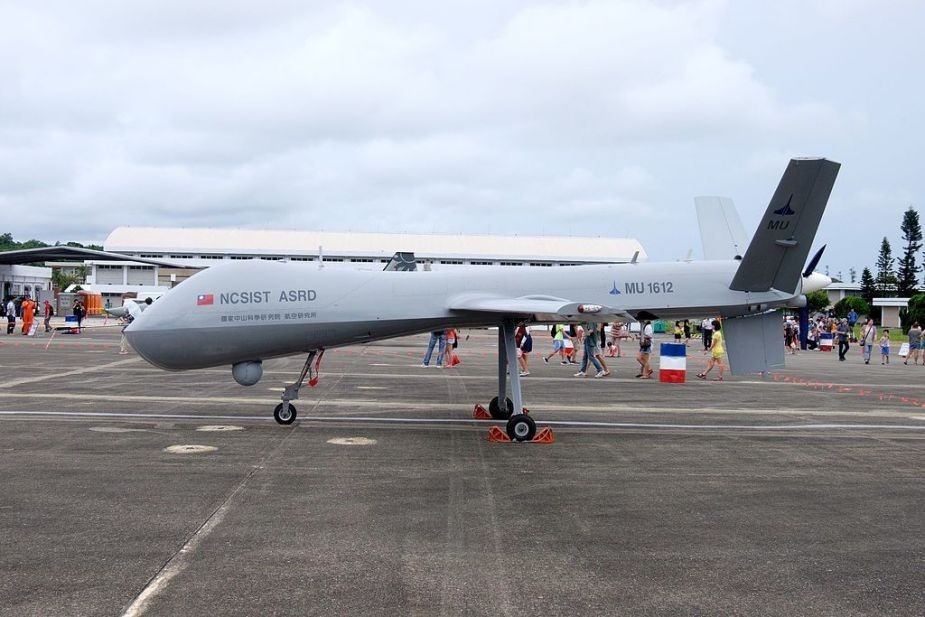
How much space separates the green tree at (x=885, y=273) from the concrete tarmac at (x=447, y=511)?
9688 centimetres

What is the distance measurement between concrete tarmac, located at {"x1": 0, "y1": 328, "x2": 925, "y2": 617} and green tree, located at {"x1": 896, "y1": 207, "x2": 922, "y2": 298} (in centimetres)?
9232

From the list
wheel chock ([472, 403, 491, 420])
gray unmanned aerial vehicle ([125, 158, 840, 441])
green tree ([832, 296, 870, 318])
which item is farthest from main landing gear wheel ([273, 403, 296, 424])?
green tree ([832, 296, 870, 318])

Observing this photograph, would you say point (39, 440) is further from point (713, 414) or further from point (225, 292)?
point (713, 414)

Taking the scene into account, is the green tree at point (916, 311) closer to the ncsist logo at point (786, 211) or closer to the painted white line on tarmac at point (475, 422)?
the painted white line on tarmac at point (475, 422)

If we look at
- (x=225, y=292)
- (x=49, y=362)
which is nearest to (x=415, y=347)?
(x=49, y=362)

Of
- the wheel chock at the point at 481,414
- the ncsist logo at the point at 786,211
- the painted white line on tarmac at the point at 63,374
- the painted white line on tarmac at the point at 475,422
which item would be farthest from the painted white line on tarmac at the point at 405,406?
the ncsist logo at the point at 786,211

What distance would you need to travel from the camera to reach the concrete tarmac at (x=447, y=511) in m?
5.29

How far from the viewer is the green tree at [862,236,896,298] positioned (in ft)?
331

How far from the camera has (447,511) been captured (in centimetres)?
742

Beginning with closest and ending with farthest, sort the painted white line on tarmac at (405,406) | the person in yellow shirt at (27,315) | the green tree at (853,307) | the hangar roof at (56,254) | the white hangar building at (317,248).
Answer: the painted white line on tarmac at (405,406) < the person in yellow shirt at (27,315) < the hangar roof at (56,254) < the green tree at (853,307) < the white hangar building at (317,248)

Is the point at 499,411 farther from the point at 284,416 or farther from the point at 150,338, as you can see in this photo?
the point at 150,338

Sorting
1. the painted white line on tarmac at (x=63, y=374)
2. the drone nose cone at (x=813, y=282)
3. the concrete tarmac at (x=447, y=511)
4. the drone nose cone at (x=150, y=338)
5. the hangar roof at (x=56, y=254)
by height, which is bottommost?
the concrete tarmac at (x=447, y=511)

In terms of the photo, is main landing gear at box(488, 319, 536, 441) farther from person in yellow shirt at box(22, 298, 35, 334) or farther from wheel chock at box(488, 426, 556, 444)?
person in yellow shirt at box(22, 298, 35, 334)

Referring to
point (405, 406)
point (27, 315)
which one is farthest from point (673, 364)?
point (27, 315)
